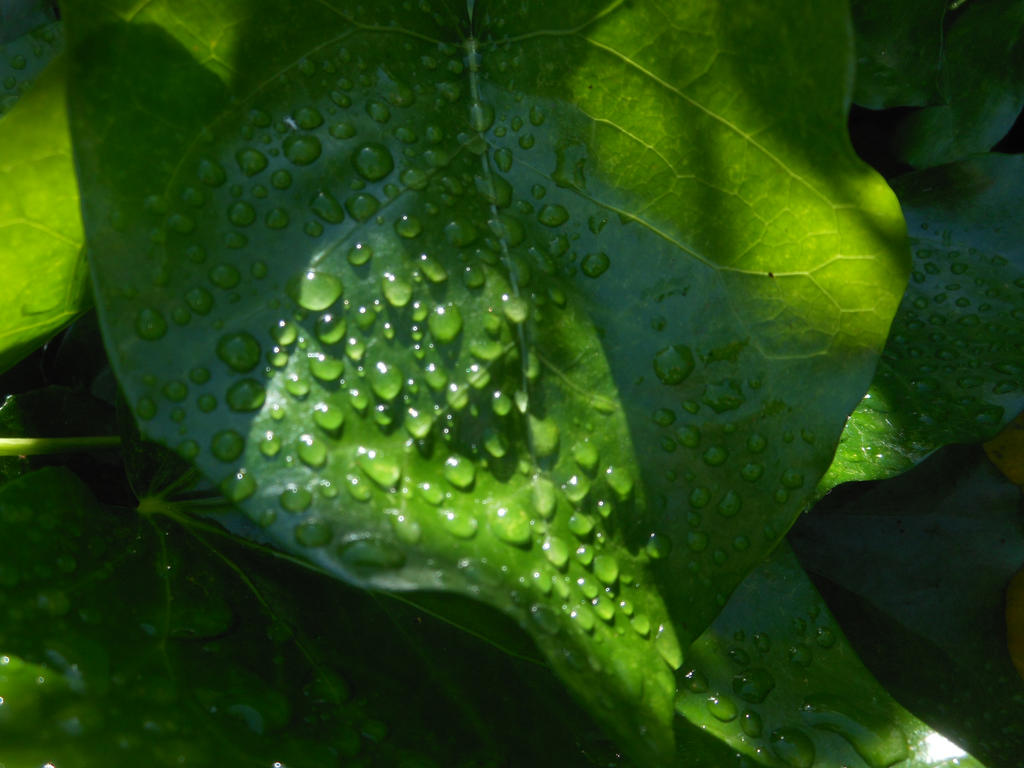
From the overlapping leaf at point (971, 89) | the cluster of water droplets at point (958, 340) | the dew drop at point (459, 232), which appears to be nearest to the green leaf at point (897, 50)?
the overlapping leaf at point (971, 89)

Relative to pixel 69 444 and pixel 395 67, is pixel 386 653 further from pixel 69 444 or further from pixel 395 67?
pixel 395 67

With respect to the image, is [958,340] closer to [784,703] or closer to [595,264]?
[784,703]

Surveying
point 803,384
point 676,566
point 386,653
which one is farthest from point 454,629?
point 803,384

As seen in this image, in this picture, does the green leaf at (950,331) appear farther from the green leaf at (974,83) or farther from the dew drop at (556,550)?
the dew drop at (556,550)

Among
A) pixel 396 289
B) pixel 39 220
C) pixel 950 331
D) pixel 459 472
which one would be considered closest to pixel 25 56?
pixel 39 220

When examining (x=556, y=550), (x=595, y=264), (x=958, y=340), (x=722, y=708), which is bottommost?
(x=722, y=708)
